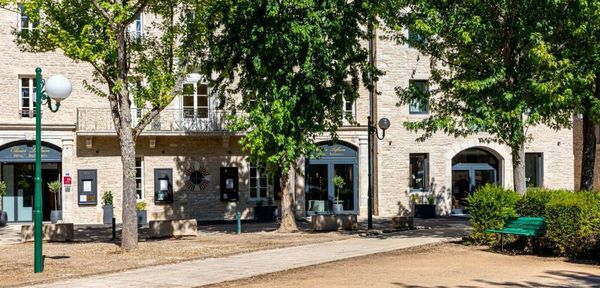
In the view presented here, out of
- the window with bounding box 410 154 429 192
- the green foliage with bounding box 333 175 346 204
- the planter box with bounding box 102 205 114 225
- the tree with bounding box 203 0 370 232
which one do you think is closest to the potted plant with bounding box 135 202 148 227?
the planter box with bounding box 102 205 114 225

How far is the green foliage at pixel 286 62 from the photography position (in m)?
22.4

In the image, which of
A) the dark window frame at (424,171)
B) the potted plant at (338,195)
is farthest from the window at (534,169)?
the potted plant at (338,195)

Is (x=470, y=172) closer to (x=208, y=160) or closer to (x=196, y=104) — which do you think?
(x=208, y=160)

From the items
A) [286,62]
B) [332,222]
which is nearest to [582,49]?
[286,62]

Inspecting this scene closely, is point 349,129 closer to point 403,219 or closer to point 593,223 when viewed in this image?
point 403,219

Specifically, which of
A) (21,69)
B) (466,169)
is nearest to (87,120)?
(21,69)

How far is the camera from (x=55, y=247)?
66.5ft

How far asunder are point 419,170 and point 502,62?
14.9 meters

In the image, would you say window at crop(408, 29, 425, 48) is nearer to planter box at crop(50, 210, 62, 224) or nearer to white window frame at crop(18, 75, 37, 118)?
planter box at crop(50, 210, 62, 224)

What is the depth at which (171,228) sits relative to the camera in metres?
22.8

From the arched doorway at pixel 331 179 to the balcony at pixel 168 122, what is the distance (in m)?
4.46

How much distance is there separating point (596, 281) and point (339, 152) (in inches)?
822

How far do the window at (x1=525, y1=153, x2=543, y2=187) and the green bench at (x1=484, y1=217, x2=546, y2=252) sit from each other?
726 inches

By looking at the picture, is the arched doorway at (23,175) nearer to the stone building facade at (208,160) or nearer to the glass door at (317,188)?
the stone building facade at (208,160)
